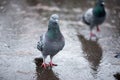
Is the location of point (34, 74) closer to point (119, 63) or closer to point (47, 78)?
point (47, 78)

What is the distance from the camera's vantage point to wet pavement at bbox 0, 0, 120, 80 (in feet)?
21.5

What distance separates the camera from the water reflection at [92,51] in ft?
23.6

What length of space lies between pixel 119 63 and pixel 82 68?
87cm

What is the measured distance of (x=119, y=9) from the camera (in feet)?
40.2

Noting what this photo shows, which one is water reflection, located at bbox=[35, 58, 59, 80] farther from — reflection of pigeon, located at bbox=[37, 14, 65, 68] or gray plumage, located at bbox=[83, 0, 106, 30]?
gray plumage, located at bbox=[83, 0, 106, 30]

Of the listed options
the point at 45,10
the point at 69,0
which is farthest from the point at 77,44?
the point at 69,0

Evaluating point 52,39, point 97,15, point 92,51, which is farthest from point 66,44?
point 52,39

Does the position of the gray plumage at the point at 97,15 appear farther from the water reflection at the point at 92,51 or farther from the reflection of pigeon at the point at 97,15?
the water reflection at the point at 92,51

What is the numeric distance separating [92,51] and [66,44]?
2.45 feet

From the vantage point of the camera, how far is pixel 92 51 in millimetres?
7969

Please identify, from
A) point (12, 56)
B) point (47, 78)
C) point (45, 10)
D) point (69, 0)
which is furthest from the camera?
point (69, 0)

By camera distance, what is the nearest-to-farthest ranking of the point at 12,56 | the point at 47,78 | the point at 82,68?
1. the point at 47,78
2. the point at 82,68
3. the point at 12,56

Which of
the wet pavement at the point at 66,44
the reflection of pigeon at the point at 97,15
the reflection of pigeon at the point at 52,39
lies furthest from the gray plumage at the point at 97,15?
the reflection of pigeon at the point at 52,39

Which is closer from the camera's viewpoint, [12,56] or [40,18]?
→ [12,56]
